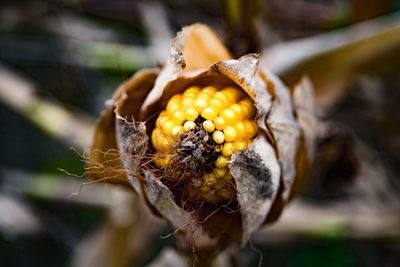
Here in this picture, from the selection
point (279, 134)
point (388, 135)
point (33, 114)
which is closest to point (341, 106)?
point (388, 135)

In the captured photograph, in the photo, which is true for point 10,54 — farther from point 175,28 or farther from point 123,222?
point 123,222

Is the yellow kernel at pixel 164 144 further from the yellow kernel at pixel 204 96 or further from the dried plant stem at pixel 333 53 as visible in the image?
the dried plant stem at pixel 333 53

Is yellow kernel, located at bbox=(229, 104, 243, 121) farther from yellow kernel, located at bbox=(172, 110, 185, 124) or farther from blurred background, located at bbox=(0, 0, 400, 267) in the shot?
blurred background, located at bbox=(0, 0, 400, 267)

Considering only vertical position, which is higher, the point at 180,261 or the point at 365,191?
the point at 180,261

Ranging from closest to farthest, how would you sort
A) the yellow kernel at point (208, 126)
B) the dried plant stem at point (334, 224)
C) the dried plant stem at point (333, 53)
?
the yellow kernel at point (208, 126)
the dried plant stem at point (333, 53)
the dried plant stem at point (334, 224)

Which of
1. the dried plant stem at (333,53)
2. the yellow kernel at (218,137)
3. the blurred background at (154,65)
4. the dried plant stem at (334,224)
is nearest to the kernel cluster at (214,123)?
the yellow kernel at (218,137)

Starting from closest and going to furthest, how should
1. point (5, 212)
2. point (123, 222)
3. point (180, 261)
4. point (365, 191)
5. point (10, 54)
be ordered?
point (180, 261) → point (123, 222) → point (365, 191) → point (5, 212) → point (10, 54)

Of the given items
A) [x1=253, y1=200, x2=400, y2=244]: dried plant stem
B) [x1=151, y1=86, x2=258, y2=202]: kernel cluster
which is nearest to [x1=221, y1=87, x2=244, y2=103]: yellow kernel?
[x1=151, y1=86, x2=258, y2=202]: kernel cluster

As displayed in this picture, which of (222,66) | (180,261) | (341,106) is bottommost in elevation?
(341,106)
